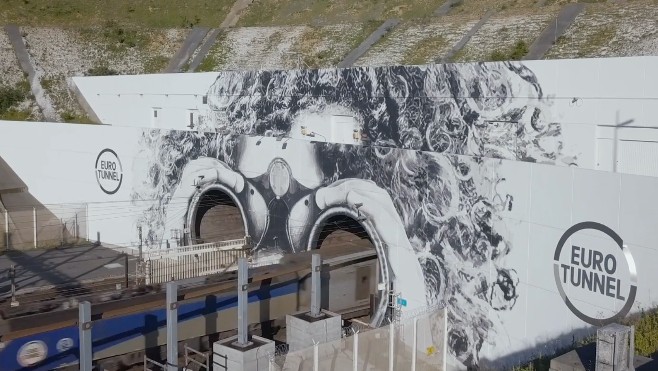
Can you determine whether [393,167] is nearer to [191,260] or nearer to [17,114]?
[191,260]

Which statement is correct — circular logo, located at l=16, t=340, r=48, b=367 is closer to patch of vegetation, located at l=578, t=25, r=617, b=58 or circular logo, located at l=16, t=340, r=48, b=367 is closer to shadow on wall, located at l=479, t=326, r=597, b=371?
shadow on wall, located at l=479, t=326, r=597, b=371

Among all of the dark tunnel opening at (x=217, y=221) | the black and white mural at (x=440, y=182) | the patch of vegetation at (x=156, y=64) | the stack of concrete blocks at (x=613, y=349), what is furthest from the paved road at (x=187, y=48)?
the stack of concrete blocks at (x=613, y=349)

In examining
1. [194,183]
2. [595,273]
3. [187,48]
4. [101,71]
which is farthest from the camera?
[187,48]

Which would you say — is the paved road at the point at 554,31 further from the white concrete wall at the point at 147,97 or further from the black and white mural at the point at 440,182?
the white concrete wall at the point at 147,97

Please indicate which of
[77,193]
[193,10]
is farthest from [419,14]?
[77,193]

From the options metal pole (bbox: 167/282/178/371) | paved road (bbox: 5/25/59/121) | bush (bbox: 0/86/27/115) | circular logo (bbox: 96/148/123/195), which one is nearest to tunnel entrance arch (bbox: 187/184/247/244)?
circular logo (bbox: 96/148/123/195)

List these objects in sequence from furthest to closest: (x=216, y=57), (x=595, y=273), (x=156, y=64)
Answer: (x=156, y=64) → (x=216, y=57) → (x=595, y=273)

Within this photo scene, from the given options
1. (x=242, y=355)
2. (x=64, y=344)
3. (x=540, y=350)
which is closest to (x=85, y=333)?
(x=64, y=344)

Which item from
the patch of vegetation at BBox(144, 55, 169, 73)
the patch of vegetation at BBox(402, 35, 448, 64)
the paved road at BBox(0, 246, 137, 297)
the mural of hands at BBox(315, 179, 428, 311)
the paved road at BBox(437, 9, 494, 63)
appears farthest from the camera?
the patch of vegetation at BBox(144, 55, 169, 73)

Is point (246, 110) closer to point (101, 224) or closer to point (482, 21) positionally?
point (101, 224)
